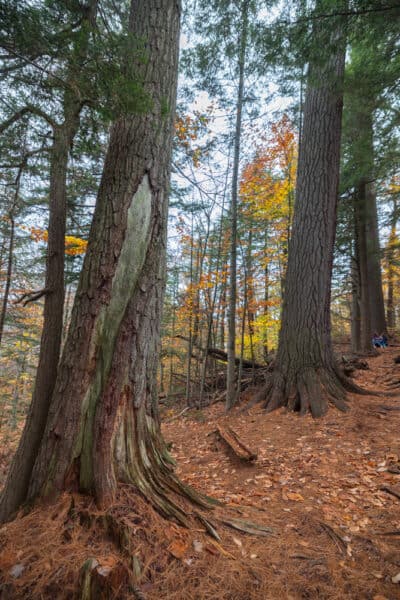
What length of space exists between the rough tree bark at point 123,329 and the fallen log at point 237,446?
1.65m

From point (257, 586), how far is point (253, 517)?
32.4 inches

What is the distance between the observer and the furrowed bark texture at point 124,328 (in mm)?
1966

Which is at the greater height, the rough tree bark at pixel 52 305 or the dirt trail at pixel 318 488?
the rough tree bark at pixel 52 305

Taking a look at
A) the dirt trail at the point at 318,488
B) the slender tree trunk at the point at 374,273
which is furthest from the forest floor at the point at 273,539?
the slender tree trunk at the point at 374,273

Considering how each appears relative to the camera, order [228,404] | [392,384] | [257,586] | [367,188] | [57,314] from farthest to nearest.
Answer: [367,188] < [228,404] < [392,384] < [57,314] < [257,586]

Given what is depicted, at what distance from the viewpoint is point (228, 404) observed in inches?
260

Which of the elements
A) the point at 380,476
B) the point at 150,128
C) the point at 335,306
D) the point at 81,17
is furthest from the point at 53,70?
the point at 335,306

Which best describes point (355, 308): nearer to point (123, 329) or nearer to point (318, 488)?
point (318, 488)

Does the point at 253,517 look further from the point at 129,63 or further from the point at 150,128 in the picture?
the point at 129,63

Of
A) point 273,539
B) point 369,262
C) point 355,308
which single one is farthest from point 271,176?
point 273,539

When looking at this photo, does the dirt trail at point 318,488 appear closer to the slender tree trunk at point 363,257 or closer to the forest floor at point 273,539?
the forest floor at point 273,539

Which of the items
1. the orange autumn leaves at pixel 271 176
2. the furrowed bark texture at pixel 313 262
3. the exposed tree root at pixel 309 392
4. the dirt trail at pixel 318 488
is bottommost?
the dirt trail at pixel 318 488

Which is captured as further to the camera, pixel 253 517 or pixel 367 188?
pixel 367 188

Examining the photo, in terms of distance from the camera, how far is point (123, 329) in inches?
85.7
